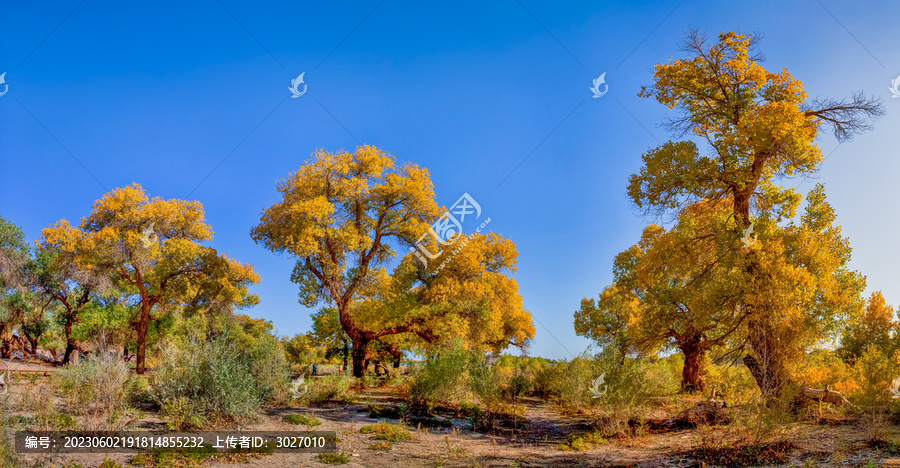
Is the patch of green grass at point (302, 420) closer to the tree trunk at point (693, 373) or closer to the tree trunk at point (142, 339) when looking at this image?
the tree trunk at point (693, 373)

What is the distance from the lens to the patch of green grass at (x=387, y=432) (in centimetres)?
1079

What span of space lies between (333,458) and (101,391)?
5.54m

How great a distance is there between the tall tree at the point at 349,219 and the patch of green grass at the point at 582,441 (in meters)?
12.5

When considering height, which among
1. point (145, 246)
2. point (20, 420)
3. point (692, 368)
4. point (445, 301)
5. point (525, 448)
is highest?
point (145, 246)

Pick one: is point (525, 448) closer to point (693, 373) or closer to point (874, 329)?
point (693, 373)

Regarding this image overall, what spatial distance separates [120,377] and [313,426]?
4113 mm


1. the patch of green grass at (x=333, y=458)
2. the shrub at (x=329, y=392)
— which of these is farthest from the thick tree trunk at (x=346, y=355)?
the patch of green grass at (x=333, y=458)

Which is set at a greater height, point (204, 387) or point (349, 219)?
point (349, 219)

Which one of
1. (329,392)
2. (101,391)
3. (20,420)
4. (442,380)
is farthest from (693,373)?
(20,420)

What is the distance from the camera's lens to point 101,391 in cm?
1026

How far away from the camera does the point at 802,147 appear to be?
39.9 feet

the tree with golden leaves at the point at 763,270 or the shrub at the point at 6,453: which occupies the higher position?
the tree with golden leaves at the point at 763,270

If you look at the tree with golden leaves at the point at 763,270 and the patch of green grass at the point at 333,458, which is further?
the tree with golden leaves at the point at 763,270

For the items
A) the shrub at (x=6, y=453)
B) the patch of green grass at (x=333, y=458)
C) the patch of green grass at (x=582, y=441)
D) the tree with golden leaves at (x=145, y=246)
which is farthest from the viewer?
the tree with golden leaves at (x=145, y=246)
